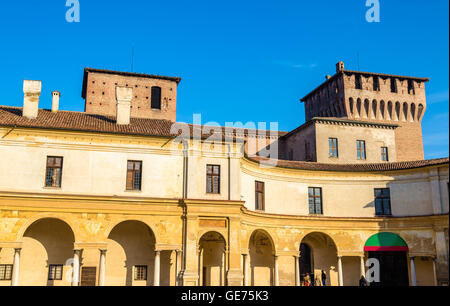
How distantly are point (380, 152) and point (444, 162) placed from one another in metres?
10.8

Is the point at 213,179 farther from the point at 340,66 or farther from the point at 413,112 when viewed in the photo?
the point at 413,112

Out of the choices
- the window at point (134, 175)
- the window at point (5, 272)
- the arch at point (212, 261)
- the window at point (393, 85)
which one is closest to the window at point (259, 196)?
the arch at point (212, 261)

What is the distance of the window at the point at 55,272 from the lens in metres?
28.0

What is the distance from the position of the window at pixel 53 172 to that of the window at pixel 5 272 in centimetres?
570

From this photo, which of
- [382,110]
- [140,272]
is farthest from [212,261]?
[382,110]

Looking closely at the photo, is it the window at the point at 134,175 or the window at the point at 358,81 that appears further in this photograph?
the window at the point at 358,81

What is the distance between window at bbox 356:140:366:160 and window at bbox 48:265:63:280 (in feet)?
92.3

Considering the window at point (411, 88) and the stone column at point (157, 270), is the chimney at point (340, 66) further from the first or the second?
the stone column at point (157, 270)

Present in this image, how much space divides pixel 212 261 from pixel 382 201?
14.4 meters

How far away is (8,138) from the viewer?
26.7 metres

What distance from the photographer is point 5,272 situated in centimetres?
2738

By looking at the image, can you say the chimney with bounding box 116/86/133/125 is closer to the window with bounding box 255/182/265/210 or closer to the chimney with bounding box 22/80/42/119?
the chimney with bounding box 22/80/42/119
